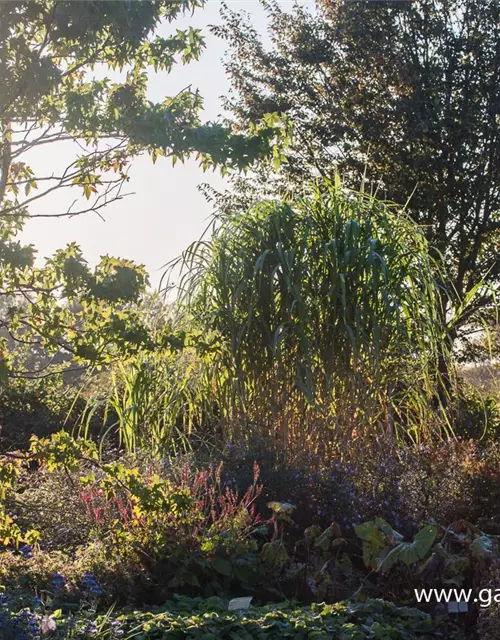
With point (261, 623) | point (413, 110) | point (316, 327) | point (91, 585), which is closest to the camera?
point (261, 623)

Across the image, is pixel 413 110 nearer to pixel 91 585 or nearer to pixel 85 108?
pixel 85 108

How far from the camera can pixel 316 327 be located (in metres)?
5.70

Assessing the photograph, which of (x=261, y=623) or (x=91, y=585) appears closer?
(x=261, y=623)

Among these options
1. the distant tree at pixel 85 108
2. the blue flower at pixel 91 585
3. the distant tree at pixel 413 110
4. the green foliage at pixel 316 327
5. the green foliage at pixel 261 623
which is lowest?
the green foliage at pixel 261 623

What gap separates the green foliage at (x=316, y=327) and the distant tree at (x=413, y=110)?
599cm

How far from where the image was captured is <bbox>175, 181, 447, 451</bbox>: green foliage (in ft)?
18.3

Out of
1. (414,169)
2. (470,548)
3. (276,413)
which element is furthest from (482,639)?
(414,169)

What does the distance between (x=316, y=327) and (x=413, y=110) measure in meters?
6.89

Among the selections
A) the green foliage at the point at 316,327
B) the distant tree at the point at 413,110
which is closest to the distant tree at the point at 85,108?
the green foliage at the point at 316,327

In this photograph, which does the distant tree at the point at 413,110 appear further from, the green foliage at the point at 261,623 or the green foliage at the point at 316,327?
the green foliage at the point at 261,623

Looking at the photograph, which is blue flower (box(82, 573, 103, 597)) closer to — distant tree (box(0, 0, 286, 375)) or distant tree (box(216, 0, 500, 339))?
distant tree (box(0, 0, 286, 375))

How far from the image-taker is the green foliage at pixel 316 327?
5.57 meters

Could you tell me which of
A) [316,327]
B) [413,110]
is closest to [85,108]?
[316,327]

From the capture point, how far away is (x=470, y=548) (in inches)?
159
